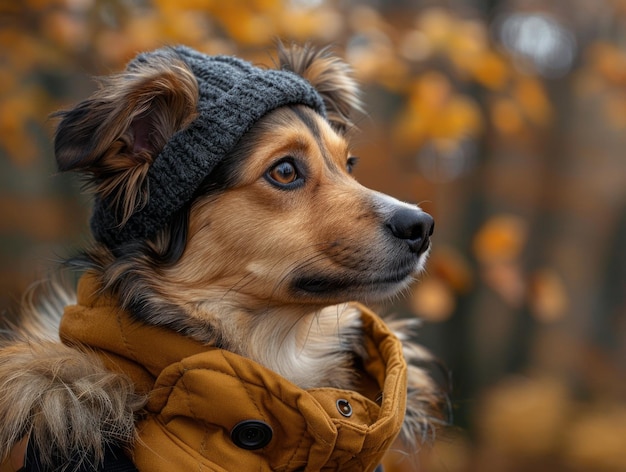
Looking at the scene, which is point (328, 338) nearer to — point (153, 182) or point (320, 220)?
point (320, 220)

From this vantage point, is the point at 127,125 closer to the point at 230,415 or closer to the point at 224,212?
the point at 224,212

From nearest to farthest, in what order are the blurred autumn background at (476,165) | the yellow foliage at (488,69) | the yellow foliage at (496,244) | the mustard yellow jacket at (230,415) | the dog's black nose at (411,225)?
1. the mustard yellow jacket at (230,415)
2. the dog's black nose at (411,225)
3. the blurred autumn background at (476,165)
4. the yellow foliage at (488,69)
5. the yellow foliage at (496,244)

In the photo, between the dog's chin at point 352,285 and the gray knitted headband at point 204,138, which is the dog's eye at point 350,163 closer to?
the gray knitted headband at point 204,138

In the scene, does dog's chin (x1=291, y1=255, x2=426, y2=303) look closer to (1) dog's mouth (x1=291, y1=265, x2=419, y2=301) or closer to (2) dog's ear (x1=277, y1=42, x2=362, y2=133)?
→ (1) dog's mouth (x1=291, y1=265, x2=419, y2=301)

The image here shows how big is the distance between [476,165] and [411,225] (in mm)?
5398

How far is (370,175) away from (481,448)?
382cm

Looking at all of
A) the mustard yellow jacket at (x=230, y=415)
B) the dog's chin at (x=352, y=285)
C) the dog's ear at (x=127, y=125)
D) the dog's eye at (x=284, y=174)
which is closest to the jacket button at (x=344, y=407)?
the mustard yellow jacket at (x=230, y=415)

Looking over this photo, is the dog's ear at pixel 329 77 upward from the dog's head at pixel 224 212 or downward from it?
upward

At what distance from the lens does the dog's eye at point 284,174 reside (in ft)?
8.23

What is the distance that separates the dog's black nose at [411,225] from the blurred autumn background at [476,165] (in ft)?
3.73

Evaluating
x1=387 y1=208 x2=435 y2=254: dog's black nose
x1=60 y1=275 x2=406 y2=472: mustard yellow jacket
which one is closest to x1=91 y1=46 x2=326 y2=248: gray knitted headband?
x1=60 y1=275 x2=406 y2=472: mustard yellow jacket

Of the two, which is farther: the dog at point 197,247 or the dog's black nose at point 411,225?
the dog's black nose at point 411,225

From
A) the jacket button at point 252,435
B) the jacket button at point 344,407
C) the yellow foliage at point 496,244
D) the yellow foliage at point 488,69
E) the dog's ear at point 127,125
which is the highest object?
the yellow foliage at point 488,69

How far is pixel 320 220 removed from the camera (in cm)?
248
